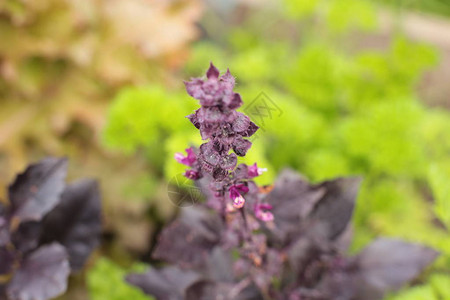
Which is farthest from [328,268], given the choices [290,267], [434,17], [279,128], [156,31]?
[434,17]

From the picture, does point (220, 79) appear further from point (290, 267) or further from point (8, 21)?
point (8, 21)

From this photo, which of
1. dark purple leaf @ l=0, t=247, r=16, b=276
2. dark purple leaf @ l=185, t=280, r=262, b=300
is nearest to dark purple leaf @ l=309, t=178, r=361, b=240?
dark purple leaf @ l=185, t=280, r=262, b=300

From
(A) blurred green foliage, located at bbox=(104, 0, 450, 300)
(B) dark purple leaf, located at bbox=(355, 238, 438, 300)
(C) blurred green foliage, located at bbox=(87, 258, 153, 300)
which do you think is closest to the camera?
(B) dark purple leaf, located at bbox=(355, 238, 438, 300)

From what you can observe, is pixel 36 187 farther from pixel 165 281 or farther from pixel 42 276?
pixel 165 281

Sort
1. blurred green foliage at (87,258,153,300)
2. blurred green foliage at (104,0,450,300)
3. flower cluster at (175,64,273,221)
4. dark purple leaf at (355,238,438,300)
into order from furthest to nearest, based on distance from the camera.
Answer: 1. blurred green foliage at (104,0,450,300)
2. blurred green foliage at (87,258,153,300)
3. dark purple leaf at (355,238,438,300)
4. flower cluster at (175,64,273,221)

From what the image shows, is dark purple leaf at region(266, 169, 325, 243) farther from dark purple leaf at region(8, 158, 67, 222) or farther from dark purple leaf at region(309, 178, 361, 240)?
dark purple leaf at region(8, 158, 67, 222)

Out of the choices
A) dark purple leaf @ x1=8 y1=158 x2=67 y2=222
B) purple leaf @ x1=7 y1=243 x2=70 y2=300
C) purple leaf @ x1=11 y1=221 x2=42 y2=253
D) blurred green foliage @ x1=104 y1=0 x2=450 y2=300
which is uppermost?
blurred green foliage @ x1=104 y1=0 x2=450 y2=300
